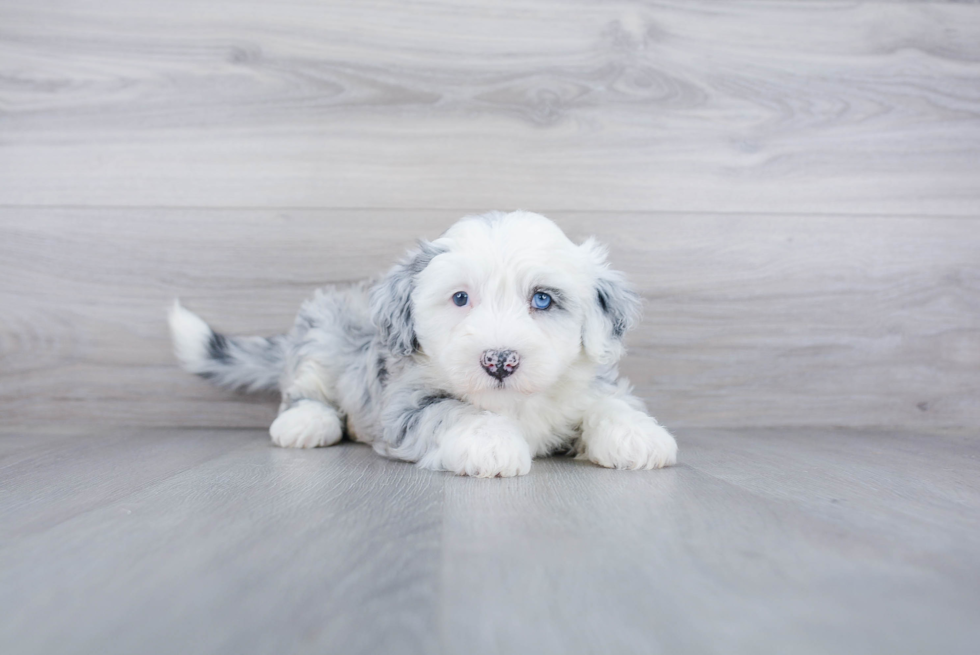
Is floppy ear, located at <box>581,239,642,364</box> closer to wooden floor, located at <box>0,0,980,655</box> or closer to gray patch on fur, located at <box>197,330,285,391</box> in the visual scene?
wooden floor, located at <box>0,0,980,655</box>

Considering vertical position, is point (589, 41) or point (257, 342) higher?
point (589, 41)

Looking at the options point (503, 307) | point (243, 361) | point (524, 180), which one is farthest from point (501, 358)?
point (243, 361)

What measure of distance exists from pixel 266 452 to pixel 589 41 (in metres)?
1.96

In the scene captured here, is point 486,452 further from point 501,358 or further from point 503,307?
point 503,307

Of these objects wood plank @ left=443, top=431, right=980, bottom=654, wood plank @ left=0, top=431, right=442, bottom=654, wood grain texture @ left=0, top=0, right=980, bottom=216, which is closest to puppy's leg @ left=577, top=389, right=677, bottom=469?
wood plank @ left=443, top=431, right=980, bottom=654

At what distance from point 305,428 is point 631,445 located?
1081mm

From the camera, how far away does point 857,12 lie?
284 centimetres

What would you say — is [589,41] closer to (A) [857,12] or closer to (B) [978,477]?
(A) [857,12]

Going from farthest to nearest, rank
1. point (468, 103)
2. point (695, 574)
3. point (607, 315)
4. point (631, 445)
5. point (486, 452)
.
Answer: point (468, 103), point (607, 315), point (631, 445), point (486, 452), point (695, 574)

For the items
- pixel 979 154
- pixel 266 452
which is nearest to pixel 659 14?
pixel 979 154

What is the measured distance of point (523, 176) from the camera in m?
2.79

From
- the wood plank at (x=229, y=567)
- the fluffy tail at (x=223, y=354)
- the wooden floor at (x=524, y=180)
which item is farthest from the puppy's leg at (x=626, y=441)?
the fluffy tail at (x=223, y=354)

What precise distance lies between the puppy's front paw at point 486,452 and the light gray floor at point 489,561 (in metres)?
0.06

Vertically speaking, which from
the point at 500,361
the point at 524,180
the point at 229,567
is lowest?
the point at 229,567
